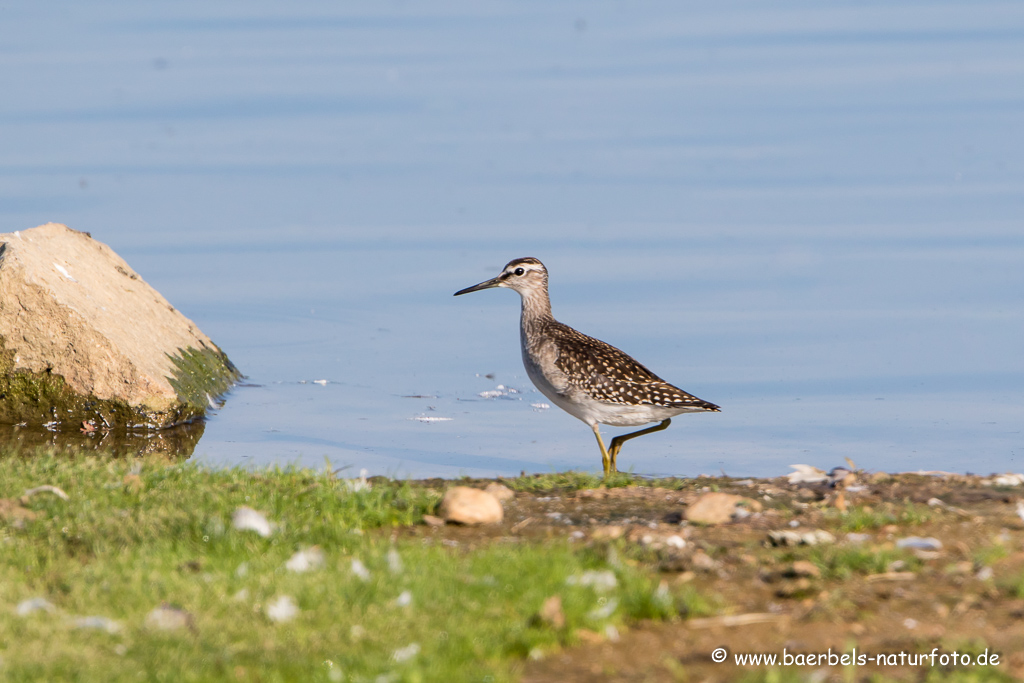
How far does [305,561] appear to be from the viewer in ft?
17.1

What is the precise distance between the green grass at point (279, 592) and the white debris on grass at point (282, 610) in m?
0.03

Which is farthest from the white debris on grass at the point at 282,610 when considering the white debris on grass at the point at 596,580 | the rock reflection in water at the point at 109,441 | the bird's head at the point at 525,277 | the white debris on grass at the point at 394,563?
the bird's head at the point at 525,277

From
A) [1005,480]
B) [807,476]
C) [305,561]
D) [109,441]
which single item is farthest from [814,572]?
[109,441]

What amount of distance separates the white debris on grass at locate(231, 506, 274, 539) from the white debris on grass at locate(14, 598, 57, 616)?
1022 mm

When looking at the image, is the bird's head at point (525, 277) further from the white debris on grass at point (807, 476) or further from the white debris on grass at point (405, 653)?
the white debris on grass at point (405, 653)

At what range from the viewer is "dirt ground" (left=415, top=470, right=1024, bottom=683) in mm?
4375

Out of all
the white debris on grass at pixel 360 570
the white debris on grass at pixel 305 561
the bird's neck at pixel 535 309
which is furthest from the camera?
the bird's neck at pixel 535 309

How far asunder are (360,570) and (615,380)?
4.45 meters

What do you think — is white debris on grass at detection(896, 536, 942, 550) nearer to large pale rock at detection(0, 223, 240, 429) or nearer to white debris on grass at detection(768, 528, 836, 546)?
white debris on grass at detection(768, 528, 836, 546)

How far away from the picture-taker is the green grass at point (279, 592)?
4.32 meters

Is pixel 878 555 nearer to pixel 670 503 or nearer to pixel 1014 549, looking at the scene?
pixel 1014 549

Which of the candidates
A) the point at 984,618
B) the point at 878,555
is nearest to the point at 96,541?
the point at 878,555

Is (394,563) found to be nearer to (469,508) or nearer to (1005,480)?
(469,508)

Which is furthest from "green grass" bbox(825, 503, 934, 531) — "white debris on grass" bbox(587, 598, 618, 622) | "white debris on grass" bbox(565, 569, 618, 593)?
"white debris on grass" bbox(587, 598, 618, 622)
